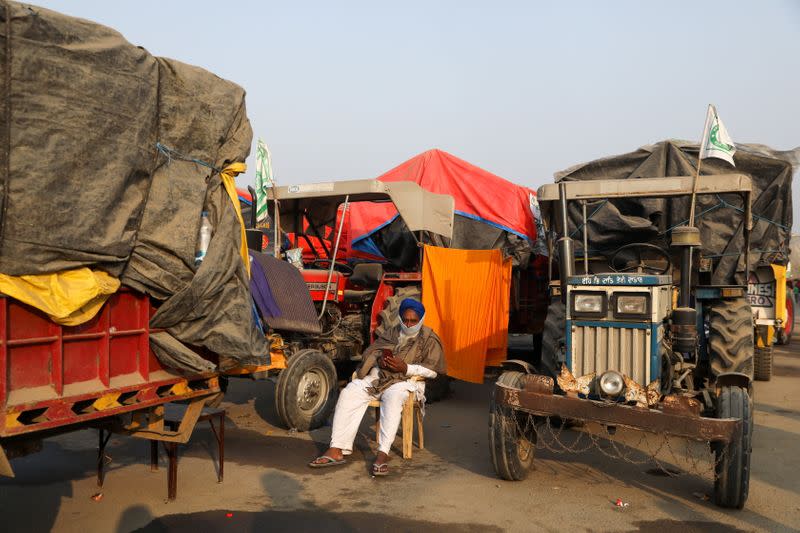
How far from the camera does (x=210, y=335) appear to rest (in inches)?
184

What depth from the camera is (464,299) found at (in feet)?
29.6

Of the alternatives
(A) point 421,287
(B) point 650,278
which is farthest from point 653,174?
(B) point 650,278

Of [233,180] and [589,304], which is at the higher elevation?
[233,180]

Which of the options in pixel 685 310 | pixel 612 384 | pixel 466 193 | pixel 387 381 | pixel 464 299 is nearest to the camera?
pixel 612 384

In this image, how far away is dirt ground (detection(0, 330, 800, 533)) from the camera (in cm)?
461

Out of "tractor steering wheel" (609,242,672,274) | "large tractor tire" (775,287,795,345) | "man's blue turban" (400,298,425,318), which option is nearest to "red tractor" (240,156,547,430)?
"man's blue turban" (400,298,425,318)

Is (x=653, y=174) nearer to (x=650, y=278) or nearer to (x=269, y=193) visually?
(x=650, y=278)

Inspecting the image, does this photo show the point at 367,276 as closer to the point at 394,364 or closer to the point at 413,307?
the point at 413,307

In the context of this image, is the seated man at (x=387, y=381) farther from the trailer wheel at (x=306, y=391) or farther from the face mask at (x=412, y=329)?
the trailer wheel at (x=306, y=391)

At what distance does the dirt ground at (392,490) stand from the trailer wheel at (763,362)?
3.73 metres

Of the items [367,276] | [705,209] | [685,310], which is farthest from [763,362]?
[367,276]

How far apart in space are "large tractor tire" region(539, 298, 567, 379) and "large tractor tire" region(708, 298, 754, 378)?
1.59 meters

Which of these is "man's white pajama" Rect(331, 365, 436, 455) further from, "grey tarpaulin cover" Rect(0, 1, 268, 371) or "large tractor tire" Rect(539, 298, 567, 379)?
"grey tarpaulin cover" Rect(0, 1, 268, 371)

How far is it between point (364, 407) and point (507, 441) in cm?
141
